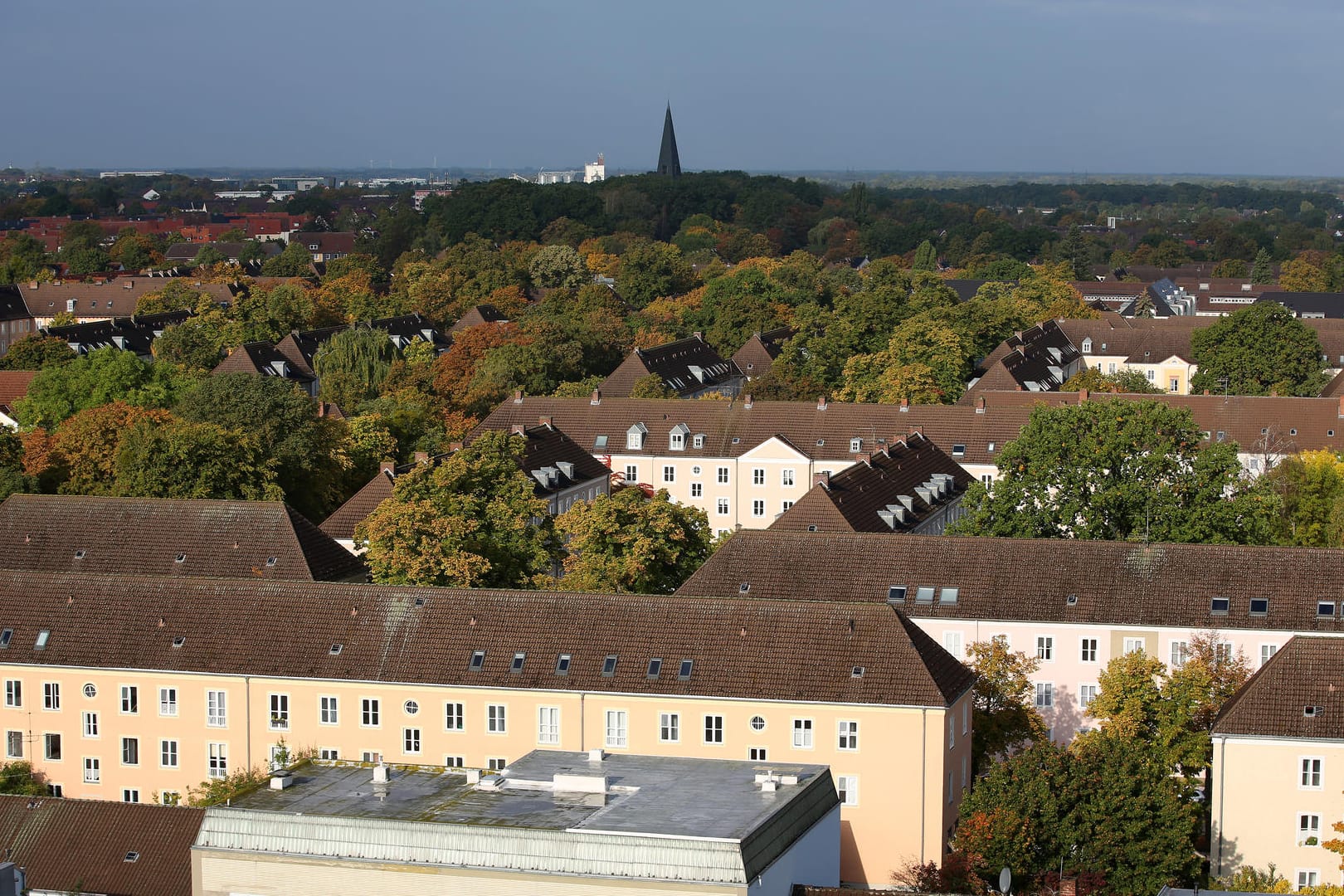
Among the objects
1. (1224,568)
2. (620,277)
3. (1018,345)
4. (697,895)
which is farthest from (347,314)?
(697,895)

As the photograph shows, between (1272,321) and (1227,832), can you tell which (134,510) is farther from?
(1272,321)

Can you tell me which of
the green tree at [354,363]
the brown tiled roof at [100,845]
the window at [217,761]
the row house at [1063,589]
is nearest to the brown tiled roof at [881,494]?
the row house at [1063,589]

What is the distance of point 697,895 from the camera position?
2658 centimetres

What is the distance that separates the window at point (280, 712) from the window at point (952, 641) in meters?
15.1

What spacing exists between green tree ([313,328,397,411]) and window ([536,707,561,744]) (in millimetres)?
44480

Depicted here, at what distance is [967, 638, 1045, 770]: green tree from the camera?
3972cm

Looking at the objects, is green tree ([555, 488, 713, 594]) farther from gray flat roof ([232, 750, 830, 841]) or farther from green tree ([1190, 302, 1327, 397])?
green tree ([1190, 302, 1327, 397])

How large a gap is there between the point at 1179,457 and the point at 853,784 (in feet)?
66.1

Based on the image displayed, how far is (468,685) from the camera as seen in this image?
128 feet

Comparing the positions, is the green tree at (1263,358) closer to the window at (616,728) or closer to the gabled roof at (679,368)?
the gabled roof at (679,368)

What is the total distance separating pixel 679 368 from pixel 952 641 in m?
50.1

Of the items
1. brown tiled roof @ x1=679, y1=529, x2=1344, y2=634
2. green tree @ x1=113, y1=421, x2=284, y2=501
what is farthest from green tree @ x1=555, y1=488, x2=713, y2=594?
green tree @ x1=113, y1=421, x2=284, y2=501

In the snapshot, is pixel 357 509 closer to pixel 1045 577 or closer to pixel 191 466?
pixel 191 466

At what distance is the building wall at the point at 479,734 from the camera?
36969 millimetres
